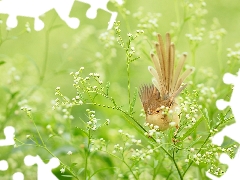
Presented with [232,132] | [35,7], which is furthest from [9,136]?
[35,7]

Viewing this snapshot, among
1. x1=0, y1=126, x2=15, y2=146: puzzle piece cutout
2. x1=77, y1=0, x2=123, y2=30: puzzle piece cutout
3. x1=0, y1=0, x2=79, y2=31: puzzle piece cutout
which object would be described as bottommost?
x1=0, y1=126, x2=15, y2=146: puzzle piece cutout

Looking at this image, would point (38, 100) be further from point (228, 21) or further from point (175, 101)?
point (228, 21)

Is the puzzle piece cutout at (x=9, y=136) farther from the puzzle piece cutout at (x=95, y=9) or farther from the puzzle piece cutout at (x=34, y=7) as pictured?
the puzzle piece cutout at (x=34, y=7)

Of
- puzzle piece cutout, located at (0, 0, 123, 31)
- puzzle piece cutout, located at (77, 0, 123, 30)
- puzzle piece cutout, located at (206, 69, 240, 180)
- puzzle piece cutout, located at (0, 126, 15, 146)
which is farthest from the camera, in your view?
puzzle piece cutout, located at (0, 0, 123, 31)

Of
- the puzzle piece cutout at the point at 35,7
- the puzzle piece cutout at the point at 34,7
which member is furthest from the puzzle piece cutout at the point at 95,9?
the puzzle piece cutout at the point at 34,7

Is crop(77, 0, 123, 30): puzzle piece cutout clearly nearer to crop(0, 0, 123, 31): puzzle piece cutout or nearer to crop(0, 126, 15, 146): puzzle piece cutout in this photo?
crop(0, 0, 123, 31): puzzle piece cutout

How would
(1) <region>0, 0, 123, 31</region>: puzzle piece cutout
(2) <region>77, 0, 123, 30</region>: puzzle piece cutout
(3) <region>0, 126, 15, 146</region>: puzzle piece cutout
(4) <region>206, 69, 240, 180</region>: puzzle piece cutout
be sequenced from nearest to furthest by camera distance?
(4) <region>206, 69, 240, 180</region>: puzzle piece cutout
(3) <region>0, 126, 15, 146</region>: puzzle piece cutout
(2) <region>77, 0, 123, 30</region>: puzzle piece cutout
(1) <region>0, 0, 123, 31</region>: puzzle piece cutout

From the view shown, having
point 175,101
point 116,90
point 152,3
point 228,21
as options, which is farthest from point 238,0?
point 175,101

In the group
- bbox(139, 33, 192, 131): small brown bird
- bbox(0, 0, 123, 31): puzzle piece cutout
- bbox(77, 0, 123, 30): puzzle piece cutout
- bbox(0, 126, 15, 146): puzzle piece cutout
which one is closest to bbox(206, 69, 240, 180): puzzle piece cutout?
bbox(139, 33, 192, 131): small brown bird
